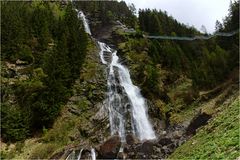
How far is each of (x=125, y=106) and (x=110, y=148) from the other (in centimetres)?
923

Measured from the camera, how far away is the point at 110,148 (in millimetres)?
41281

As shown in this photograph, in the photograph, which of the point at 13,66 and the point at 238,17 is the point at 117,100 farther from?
the point at 238,17

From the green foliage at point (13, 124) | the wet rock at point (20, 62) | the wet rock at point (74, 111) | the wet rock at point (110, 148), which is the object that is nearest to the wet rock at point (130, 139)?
the wet rock at point (110, 148)

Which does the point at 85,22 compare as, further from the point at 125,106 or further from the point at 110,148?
the point at 110,148

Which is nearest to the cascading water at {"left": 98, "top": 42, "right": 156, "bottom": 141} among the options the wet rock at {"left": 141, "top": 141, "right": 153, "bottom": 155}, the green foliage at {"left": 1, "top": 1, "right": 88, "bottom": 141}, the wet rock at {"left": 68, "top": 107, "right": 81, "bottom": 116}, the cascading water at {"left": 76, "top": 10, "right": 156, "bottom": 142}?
the cascading water at {"left": 76, "top": 10, "right": 156, "bottom": 142}

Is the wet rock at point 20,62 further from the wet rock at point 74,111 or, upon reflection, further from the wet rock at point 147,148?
the wet rock at point 147,148

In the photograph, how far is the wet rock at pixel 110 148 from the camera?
40.5 metres

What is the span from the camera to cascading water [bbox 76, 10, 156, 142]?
46.9 m

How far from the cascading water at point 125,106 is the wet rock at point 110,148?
201cm

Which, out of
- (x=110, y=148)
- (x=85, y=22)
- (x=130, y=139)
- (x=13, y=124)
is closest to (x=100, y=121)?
(x=130, y=139)

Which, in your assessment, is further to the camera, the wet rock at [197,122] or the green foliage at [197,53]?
the green foliage at [197,53]

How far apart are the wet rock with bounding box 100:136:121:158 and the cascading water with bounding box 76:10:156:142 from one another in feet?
6.59

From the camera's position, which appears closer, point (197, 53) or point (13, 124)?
point (13, 124)

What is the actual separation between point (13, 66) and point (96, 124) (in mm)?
13608
